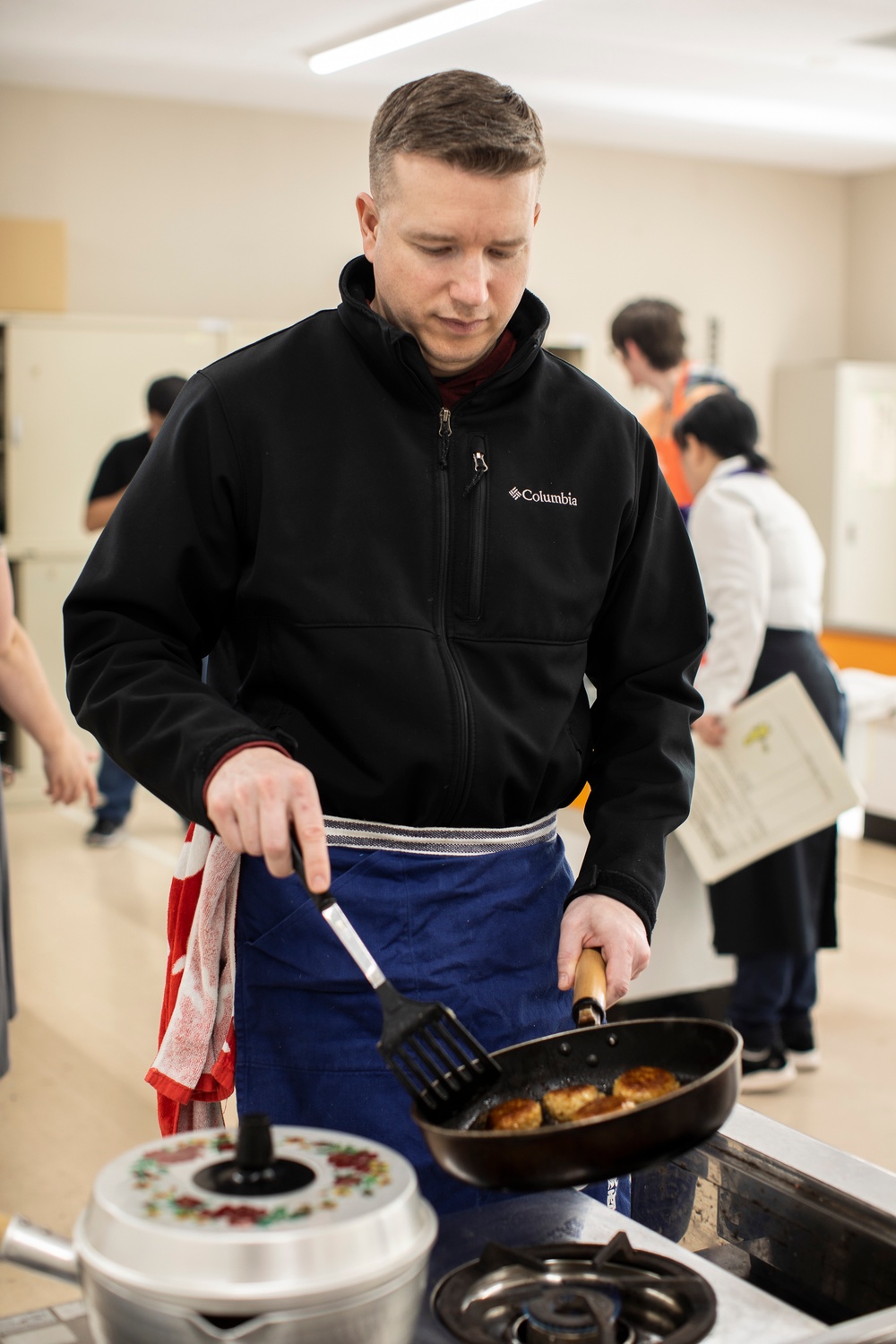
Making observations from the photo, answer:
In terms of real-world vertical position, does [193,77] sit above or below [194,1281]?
above

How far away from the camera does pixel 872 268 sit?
9.81 m

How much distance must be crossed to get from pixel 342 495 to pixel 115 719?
0.89 ft

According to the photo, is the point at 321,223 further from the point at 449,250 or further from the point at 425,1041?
the point at 425,1041

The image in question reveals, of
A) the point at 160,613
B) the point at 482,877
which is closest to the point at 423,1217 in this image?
the point at 482,877

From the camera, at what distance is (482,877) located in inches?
49.2

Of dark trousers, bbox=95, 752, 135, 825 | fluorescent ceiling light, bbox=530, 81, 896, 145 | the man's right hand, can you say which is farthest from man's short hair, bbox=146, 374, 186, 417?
the man's right hand

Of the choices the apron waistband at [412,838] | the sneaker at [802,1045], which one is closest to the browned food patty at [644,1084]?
the apron waistband at [412,838]

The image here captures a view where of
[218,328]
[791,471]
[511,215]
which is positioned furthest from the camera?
[791,471]

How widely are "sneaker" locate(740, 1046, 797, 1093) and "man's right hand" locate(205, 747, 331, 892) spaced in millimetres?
2676

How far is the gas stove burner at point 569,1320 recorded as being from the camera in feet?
2.82

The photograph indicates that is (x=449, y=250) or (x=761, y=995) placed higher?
(x=449, y=250)

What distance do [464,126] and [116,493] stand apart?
14.7 feet

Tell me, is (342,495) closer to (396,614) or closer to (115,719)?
(396,614)

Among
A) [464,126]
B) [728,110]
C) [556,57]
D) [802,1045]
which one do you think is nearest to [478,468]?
[464,126]
